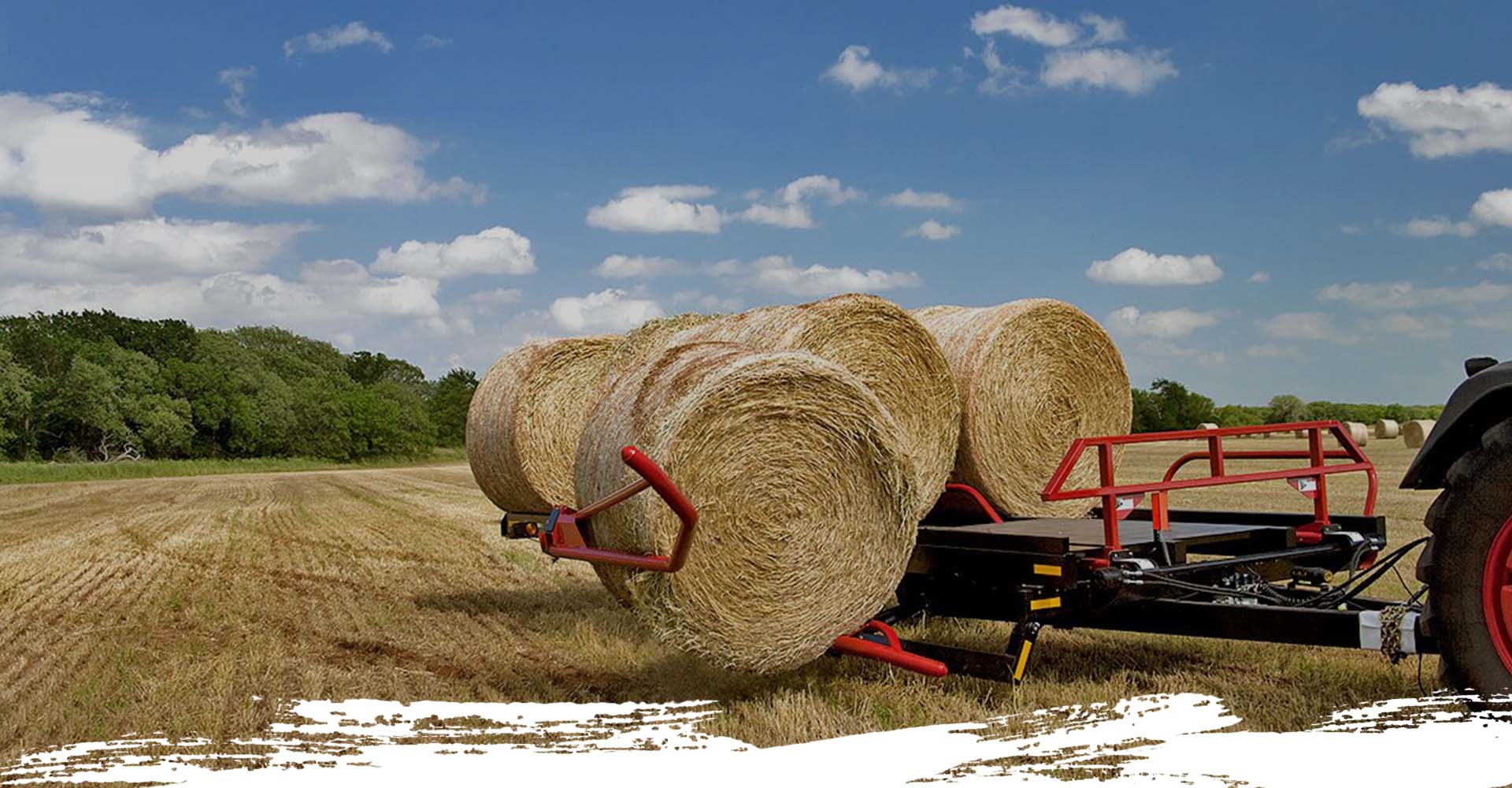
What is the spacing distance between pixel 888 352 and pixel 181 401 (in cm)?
6472

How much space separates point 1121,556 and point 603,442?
2339 mm

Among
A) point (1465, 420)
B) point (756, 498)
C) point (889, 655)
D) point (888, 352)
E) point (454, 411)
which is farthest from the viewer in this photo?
point (454, 411)

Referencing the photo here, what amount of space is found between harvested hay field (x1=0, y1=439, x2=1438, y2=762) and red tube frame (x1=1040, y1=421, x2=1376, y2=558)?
2.70 feet

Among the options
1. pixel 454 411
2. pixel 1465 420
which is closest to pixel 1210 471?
pixel 1465 420

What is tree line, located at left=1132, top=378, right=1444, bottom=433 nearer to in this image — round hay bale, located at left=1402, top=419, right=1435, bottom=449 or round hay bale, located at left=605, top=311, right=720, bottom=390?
round hay bale, located at left=1402, top=419, right=1435, bottom=449

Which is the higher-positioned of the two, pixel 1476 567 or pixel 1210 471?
pixel 1210 471

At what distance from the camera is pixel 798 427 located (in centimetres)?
567

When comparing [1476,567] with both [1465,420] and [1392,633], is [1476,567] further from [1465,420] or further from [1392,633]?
[1392,633]

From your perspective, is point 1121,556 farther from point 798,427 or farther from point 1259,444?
point 1259,444

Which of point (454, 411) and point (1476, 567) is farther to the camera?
point (454, 411)

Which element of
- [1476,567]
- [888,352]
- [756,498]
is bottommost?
[1476,567]

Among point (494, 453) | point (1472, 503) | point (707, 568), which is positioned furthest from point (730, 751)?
point (494, 453)

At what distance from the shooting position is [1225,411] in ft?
160

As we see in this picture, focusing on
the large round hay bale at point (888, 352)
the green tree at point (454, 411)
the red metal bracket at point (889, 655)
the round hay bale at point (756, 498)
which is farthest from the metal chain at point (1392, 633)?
the green tree at point (454, 411)
